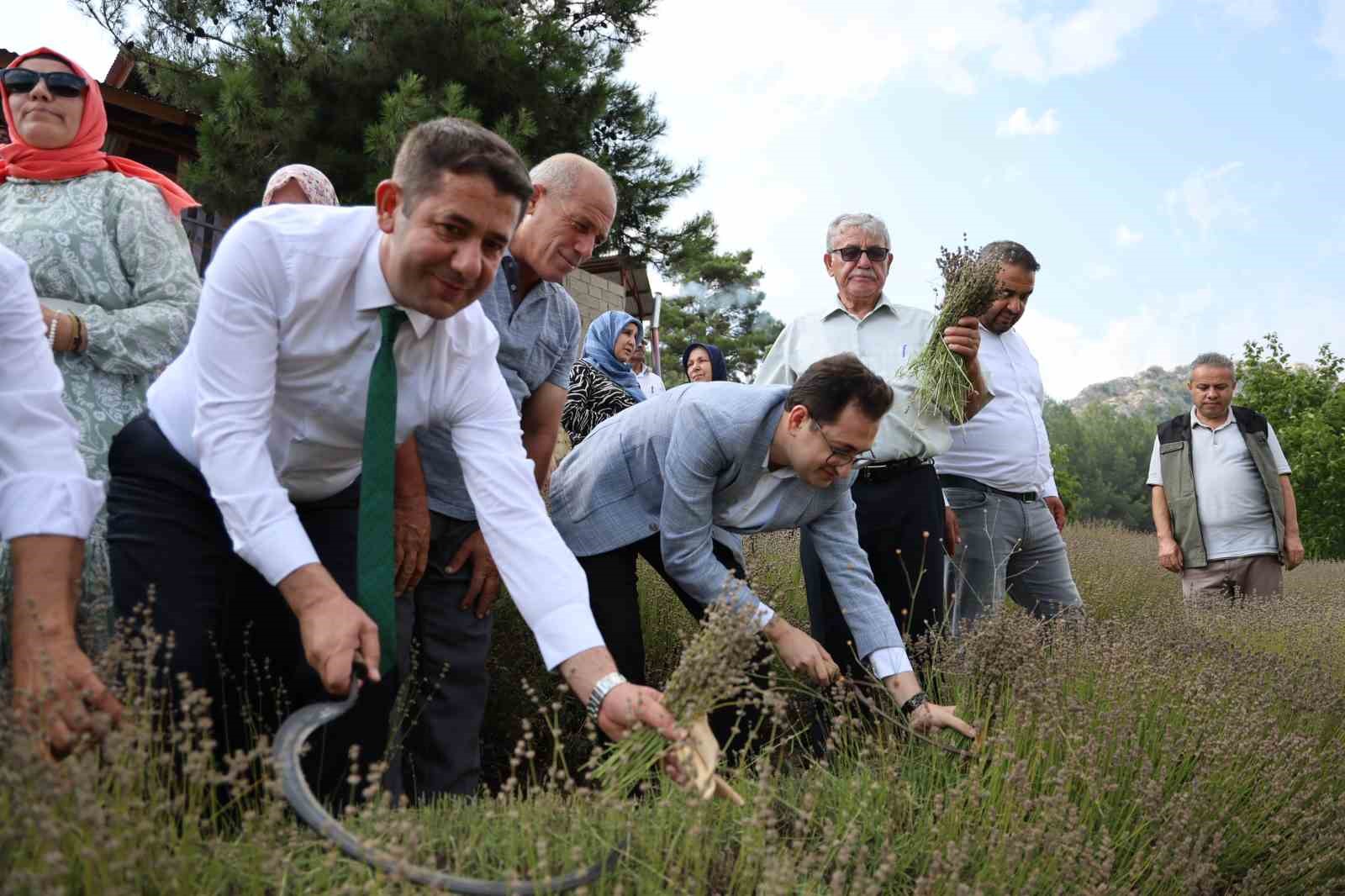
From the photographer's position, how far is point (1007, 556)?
486cm

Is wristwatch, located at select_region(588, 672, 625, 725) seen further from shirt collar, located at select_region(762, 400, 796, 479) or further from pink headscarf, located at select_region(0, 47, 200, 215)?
pink headscarf, located at select_region(0, 47, 200, 215)

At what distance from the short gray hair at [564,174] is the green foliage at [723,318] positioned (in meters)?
22.7

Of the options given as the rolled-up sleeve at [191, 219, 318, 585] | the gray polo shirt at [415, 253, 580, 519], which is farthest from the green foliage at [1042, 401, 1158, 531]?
the rolled-up sleeve at [191, 219, 318, 585]

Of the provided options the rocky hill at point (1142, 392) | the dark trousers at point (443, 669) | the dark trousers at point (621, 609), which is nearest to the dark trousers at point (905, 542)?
the dark trousers at point (621, 609)

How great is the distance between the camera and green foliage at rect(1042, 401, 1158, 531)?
134 ft

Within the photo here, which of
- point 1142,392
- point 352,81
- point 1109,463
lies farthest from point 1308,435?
point 1142,392

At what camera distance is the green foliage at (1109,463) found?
40.7 m

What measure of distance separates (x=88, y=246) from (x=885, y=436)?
2.69 m

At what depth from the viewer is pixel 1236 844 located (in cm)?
304

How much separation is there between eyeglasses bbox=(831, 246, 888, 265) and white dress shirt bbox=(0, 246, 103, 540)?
323cm

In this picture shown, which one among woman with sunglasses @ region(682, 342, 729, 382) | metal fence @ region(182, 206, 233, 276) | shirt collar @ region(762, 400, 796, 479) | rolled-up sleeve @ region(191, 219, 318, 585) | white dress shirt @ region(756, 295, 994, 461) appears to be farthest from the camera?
metal fence @ region(182, 206, 233, 276)

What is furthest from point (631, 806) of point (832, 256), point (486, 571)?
point (832, 256)

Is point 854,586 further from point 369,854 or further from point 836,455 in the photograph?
point 369,854

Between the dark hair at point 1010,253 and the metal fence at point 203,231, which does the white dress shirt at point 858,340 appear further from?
the metal fence at point 203,231
